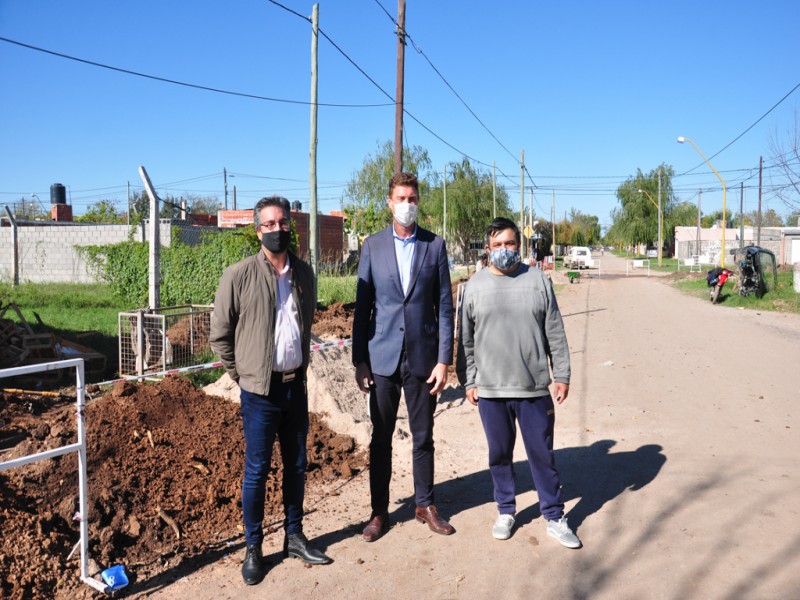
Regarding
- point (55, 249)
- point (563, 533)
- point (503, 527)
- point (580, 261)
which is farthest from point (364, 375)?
point (580, 261)

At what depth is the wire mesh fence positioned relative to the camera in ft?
29.8

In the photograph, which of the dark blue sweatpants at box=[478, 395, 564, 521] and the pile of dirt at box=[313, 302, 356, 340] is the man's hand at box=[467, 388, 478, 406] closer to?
the dark blue sweatpants at box=[478, 395, 564, 521]

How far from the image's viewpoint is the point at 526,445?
4.14m

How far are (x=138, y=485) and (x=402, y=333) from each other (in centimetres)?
220

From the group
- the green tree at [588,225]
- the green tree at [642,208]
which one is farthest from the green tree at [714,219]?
the green tree at [642,208]

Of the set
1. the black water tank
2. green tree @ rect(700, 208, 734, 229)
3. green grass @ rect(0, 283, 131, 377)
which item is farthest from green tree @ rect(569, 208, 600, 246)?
green grass @ rect(0, 283, 131, 377)

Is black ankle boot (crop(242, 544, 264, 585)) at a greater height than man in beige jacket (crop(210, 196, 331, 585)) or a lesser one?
lesser

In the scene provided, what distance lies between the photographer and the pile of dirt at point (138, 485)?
366cm

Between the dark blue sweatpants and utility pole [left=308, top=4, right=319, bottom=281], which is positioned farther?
utility pole [left=308, top=4, right=319, bottom=281]

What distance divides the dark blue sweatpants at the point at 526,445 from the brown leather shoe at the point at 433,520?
→ 1.13 feet

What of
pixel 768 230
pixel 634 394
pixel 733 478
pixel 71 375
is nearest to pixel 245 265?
pixel 733 478

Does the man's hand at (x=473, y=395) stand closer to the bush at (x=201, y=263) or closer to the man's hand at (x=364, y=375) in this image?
the man's hand at (x=364, y=375)

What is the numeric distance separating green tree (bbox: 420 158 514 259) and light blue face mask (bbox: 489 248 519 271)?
50445 mm

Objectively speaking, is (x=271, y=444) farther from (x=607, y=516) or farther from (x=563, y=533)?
(x=607, y=516)
